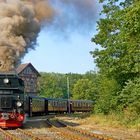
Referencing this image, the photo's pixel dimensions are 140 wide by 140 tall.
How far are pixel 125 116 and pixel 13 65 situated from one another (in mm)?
7799

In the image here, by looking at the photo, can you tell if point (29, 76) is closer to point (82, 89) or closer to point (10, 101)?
point (82, 89)

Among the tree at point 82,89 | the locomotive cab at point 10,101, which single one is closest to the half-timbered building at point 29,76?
the tree at point 82,89

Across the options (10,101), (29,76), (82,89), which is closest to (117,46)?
(10,101)

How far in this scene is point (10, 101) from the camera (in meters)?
19.6

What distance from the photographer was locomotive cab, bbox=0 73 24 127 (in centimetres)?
1955

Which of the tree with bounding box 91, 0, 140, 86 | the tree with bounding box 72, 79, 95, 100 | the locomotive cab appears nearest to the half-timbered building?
the tree with bounding box 72, 79, 95, 100

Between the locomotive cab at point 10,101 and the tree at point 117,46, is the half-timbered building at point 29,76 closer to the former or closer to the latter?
the tree at point 117,46

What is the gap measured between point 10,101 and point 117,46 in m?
9.50

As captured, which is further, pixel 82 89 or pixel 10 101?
pixel 82 89

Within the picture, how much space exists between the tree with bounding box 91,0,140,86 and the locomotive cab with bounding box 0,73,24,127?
6.21 metres

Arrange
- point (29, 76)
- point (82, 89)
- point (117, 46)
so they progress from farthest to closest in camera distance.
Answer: point (29, 76) < point (82, 89) < point (117, 46)

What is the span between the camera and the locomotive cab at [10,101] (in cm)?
1955

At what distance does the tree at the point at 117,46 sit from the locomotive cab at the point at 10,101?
6.21 meters

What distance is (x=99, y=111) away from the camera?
31.3m
